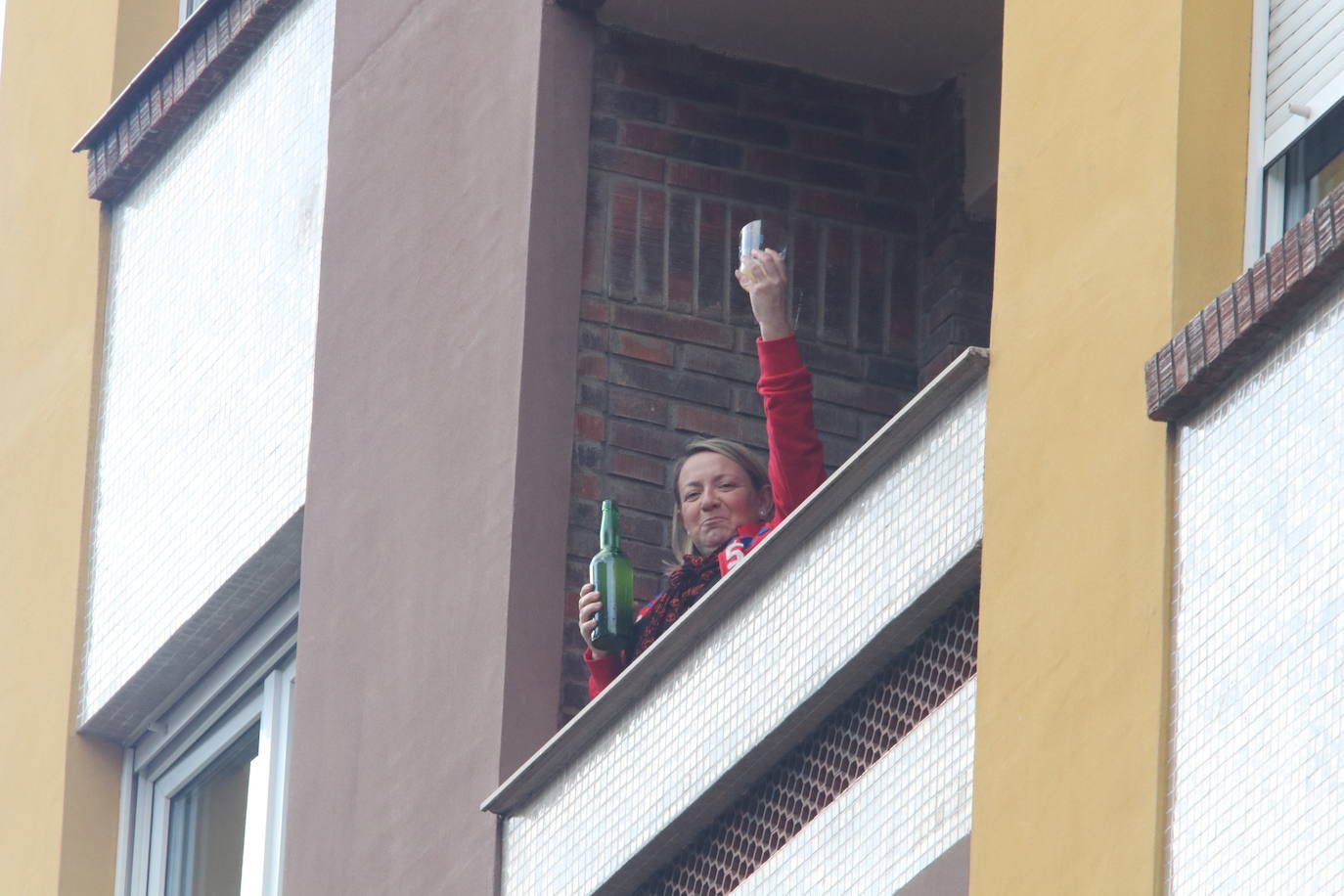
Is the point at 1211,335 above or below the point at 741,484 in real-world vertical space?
below

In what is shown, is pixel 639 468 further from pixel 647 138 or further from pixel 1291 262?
pixel 1291 262

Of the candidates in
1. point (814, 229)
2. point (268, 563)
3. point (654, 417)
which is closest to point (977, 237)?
point (814, 229)

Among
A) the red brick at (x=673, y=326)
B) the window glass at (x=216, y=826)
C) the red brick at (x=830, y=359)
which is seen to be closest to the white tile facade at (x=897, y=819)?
the red brick at (x=673, y=326)

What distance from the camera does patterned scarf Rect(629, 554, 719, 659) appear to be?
7625 millimetres

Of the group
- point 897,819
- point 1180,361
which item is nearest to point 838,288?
point 897,819

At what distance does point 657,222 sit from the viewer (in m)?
8.68

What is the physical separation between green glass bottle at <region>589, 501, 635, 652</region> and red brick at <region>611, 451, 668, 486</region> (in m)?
0.26

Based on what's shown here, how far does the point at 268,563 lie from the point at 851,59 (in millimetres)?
2343

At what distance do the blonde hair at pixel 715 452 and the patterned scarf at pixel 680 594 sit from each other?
17 cm

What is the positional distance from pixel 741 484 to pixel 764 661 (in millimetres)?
1057

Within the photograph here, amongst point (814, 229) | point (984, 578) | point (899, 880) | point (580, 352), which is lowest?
point (899, 880)

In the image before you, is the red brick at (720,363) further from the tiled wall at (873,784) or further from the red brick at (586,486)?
the tiled wall at (873,784)

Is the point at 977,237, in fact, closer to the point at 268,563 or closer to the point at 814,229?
the point at 814,229

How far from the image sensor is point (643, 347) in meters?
8.53
